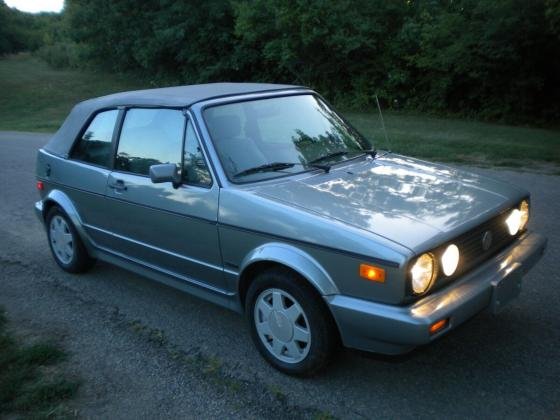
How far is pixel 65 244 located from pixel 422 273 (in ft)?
11.7

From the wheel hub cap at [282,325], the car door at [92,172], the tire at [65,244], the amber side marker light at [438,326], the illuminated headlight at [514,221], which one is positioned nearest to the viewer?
the amber side marker light at [438,326]

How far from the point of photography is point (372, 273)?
10.0 ft

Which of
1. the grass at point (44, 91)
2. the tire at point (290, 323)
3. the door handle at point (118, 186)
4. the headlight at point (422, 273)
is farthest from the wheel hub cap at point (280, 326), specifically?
the grass at point (44, 91)

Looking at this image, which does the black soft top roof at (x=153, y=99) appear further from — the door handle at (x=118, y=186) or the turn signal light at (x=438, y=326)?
the turn signal light at (x=438, y=326)

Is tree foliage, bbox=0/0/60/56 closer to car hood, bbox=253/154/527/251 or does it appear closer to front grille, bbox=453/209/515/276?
car hood, bbox=253/154/527/251

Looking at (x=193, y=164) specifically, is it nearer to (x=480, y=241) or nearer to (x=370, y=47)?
(x=480, y=241)

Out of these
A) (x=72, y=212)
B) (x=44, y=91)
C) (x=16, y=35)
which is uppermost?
(x=16, y=35)

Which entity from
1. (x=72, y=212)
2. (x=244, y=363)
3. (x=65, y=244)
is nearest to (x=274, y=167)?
(x=244, y=363)

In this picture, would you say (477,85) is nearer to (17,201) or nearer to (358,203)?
(17,201)

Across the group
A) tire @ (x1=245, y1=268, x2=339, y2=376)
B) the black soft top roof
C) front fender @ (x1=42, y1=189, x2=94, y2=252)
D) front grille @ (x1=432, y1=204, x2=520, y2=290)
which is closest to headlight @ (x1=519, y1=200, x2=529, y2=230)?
front grille @ (x1=432, y1=204, x2=520, y2=290)

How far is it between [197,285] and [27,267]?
8.04ft

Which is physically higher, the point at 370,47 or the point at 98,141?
the point at 370,47

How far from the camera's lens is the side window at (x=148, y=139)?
4168 millimetres

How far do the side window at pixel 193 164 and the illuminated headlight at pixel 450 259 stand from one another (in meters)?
1.57
